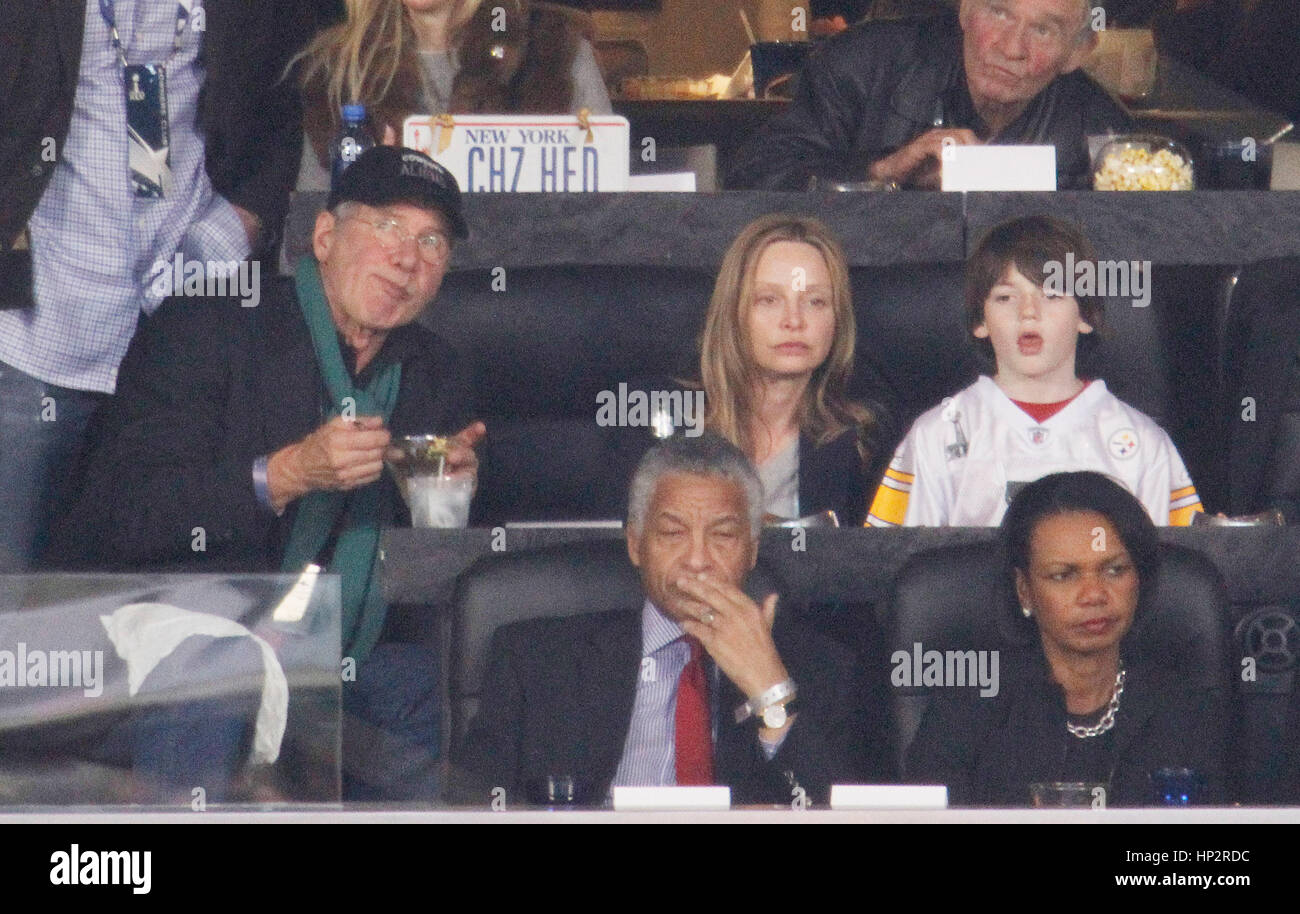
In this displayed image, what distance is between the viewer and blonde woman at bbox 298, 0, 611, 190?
3848mm

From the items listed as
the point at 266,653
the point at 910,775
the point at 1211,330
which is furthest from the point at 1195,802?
the point at 1211,330

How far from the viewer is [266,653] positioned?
2.70m

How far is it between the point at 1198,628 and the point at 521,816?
3.03ft

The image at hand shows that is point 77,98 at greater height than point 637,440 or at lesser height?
greater

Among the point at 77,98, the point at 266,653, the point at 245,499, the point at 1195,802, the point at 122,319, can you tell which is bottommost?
the point at 1195,802

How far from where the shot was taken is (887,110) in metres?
4.07

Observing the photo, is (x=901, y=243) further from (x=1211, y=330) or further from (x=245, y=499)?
(x=245, y=499)

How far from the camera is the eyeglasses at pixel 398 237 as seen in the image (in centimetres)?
338

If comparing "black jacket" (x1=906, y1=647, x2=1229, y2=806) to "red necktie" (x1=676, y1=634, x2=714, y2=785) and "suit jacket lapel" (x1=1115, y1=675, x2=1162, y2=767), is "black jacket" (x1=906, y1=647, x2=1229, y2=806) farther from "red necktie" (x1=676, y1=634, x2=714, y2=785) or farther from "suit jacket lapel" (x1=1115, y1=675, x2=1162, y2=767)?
"red necktie" (x1=676, y1=634, x2=714, y2=785)

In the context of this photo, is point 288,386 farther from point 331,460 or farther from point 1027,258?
point 1027,258

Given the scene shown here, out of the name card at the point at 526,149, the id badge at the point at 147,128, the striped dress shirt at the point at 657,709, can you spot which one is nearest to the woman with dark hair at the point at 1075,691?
the striped dress shirt at the point at 657,709

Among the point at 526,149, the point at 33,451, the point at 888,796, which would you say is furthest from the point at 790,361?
the point at 33,451

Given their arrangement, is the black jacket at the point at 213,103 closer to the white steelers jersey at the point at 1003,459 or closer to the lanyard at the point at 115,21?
the lanyard at the point at 115,21

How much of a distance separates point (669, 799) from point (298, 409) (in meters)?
0.95
